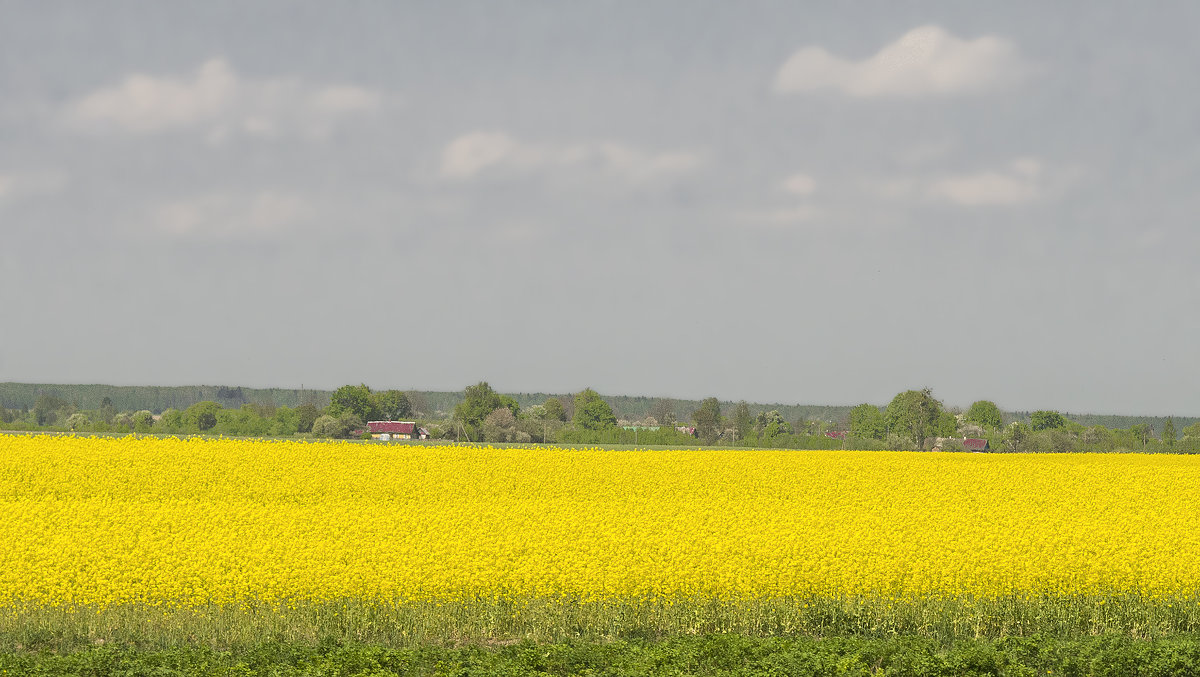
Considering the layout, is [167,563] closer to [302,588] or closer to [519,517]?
[302,588]

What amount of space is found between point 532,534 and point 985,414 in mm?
171521

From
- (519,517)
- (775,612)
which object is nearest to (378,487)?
(519,517)

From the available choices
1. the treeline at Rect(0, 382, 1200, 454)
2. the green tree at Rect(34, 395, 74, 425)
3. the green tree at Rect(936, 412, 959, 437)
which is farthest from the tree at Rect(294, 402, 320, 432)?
the green tree at Rect(936, 412, 959, 437)

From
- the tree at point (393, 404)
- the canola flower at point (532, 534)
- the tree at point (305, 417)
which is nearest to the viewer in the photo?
the canola flower at point (532, 534)

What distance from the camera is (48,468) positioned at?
2853cm

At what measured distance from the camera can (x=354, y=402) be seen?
112812 millimetres

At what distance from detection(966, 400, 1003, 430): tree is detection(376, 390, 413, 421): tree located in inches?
3918

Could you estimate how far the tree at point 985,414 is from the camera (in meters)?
172

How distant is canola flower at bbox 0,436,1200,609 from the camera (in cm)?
1600

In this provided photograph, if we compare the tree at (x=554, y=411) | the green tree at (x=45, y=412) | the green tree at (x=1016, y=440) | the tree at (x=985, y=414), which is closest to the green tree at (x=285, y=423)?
the tree at (x=554, y=411)

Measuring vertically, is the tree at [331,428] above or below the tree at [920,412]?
below

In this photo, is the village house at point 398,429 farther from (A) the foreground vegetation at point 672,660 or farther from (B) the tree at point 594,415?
(A) the foreground vegetation at point 672,660

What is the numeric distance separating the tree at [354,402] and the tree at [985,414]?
109 m

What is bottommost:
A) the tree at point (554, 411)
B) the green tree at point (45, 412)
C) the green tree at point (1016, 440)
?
the green tree at point (45, 412)
